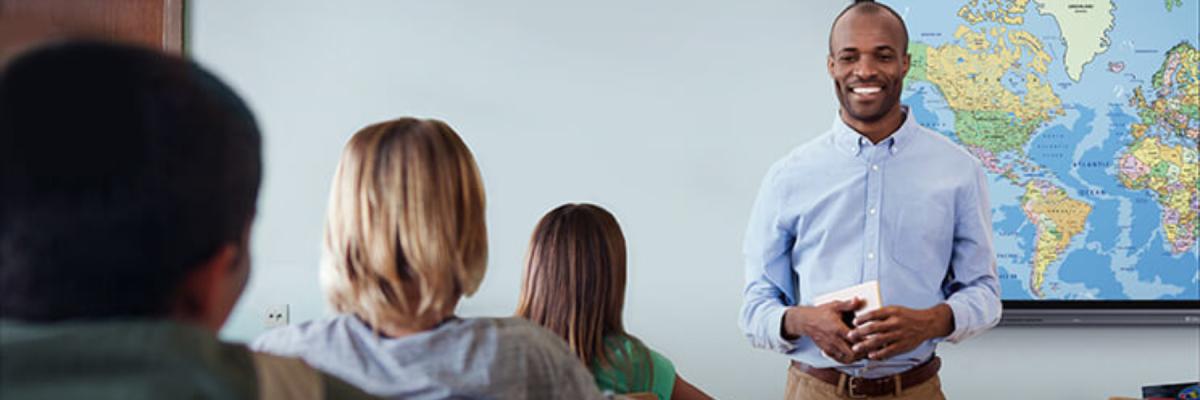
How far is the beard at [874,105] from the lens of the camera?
2365 mm

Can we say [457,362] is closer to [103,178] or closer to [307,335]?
[307,335]

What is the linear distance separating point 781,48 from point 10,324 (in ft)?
9.13

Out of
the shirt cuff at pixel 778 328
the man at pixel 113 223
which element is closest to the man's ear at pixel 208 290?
the man at pixel 113 223

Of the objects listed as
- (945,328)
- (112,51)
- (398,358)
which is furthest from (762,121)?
(112,51)

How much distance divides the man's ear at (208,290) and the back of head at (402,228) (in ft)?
1.88

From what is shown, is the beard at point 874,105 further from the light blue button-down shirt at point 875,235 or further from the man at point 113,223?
the man at point 113,223

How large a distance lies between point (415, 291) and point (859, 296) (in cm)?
106

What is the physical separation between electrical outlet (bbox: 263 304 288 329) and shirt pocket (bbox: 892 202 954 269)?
71.9 inches

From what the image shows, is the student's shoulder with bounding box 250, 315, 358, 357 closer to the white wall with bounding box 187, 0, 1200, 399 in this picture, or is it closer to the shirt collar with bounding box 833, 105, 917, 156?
the shirt collar with bounding box 833, 105, 917, 156

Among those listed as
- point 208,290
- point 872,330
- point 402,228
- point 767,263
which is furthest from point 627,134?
point 208,290

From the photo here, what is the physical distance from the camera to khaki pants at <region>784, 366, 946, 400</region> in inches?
88.7

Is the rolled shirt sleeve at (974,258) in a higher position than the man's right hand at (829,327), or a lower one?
higher

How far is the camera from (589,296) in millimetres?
2211

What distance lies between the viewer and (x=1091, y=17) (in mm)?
3178
